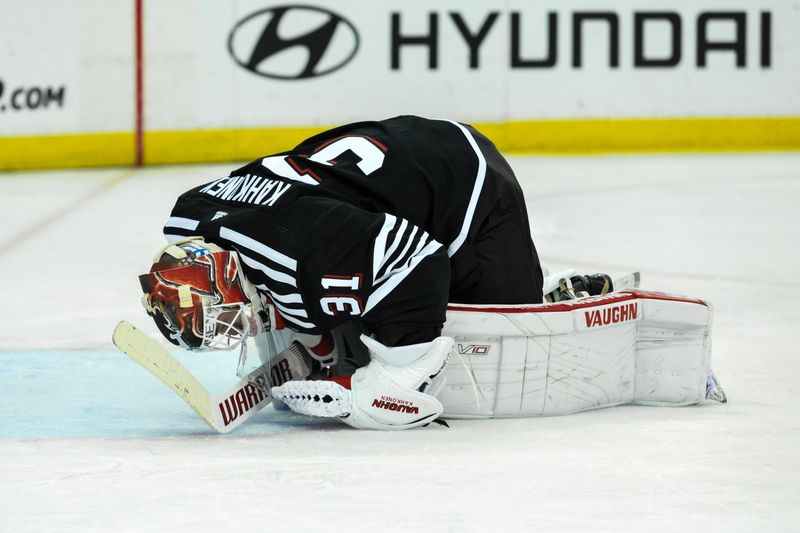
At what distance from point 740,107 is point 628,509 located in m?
5.90

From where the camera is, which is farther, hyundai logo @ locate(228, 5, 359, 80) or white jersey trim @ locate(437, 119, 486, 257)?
hyundai logo @ locate(228, 5, 359, 80)

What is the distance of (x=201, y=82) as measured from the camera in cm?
738

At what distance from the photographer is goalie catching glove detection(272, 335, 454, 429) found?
8.18 ft

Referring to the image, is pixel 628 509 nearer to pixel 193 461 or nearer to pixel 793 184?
pixel 193 461

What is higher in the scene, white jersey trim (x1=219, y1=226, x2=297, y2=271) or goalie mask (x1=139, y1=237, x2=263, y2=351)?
white jersey trim (x1=219, y1=226, x2=297, y2=271)

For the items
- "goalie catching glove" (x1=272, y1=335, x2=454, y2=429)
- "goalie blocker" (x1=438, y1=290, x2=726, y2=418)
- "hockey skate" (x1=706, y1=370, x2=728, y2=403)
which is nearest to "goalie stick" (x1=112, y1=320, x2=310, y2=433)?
"goalie catching glove" (x1=272, y1=335, x2=454, y2=429)

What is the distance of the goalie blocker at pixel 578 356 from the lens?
2.61 metres

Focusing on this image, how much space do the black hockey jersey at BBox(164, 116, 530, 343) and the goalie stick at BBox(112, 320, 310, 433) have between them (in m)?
0.19

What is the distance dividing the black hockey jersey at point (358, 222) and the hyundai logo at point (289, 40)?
4.82 metres

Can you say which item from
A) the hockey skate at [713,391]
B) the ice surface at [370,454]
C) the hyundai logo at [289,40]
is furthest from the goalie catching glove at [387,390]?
the hyundai logo at [289,40]

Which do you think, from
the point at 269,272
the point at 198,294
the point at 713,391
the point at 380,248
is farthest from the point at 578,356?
the point at 198,294

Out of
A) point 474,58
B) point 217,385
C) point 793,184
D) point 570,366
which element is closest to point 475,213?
point 570,366

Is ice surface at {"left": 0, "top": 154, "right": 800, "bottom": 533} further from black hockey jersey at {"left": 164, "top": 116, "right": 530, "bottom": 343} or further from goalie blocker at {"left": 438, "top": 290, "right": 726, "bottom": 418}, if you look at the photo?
black hockey jersey at {"left": 164, "top": 116, "right": 530, "bottom": 343}

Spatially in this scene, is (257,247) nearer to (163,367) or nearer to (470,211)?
(163,367)
